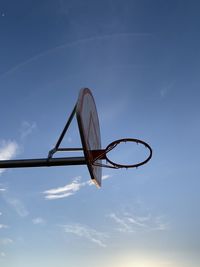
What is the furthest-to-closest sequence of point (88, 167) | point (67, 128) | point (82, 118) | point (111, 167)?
point (67, 128)
point (111, 167)
point (88, 167)
point (82, 118)

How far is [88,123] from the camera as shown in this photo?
9797 millimetres

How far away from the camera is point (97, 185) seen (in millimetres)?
10391

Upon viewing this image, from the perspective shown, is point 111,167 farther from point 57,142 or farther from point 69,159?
point 57,142

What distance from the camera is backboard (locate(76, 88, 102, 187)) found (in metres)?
8.46

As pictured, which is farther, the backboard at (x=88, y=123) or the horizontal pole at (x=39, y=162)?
the horizontal pole at (x=39, y=162)

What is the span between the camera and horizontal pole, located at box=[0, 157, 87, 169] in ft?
31.0

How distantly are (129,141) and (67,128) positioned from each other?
5.91 ft

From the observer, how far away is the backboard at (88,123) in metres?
8.46

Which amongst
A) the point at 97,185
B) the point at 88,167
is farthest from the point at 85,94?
the point at 97,185

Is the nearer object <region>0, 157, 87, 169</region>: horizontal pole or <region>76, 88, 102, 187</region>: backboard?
<region>76, 88, 102, 187</region>: backboard

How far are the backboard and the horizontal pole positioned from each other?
38 cm

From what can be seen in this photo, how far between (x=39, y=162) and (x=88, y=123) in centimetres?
160

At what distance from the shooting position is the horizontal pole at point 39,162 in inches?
371

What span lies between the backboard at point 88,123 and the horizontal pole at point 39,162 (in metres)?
0.38
